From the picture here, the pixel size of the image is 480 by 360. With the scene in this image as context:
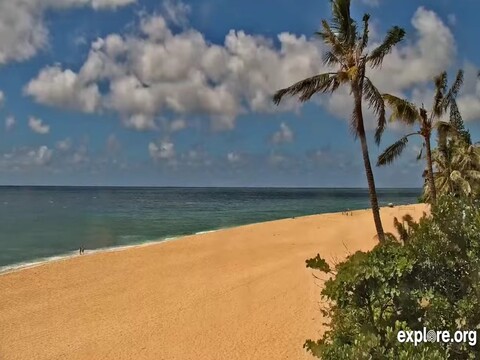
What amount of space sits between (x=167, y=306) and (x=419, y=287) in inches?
552

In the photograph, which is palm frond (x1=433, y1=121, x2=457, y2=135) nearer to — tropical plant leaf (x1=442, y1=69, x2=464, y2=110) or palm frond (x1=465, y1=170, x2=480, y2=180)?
tropical plant leaf (x1=442, y1=69, x2=464, y2=110)

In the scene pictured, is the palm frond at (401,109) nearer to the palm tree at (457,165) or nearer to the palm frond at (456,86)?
the palm frond at (456,86)

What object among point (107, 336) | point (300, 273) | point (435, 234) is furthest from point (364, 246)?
point (435, 234)

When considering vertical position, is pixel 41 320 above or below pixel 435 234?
below

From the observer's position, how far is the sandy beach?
13.8 m

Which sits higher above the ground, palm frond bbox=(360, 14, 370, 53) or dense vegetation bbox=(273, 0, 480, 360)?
palm frond bbox=(360, 14, 370, 53)

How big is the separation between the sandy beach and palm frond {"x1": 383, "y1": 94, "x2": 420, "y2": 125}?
734 centimetres

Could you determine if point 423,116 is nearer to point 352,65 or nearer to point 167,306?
point 352,65

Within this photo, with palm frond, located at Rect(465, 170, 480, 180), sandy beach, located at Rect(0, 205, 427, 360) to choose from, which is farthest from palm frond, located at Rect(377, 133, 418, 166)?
palm frond, located at Rect(465, 170, 480, 180)

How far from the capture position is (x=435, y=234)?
19.3 feet

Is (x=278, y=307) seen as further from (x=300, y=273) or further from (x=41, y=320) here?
(x=41, y=320)

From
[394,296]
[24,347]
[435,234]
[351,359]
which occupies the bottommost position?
[24,347]

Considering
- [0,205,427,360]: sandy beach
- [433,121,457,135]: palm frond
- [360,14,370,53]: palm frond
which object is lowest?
[0,205,427,360]: sandy beach

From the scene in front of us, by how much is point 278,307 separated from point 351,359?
12.2m
